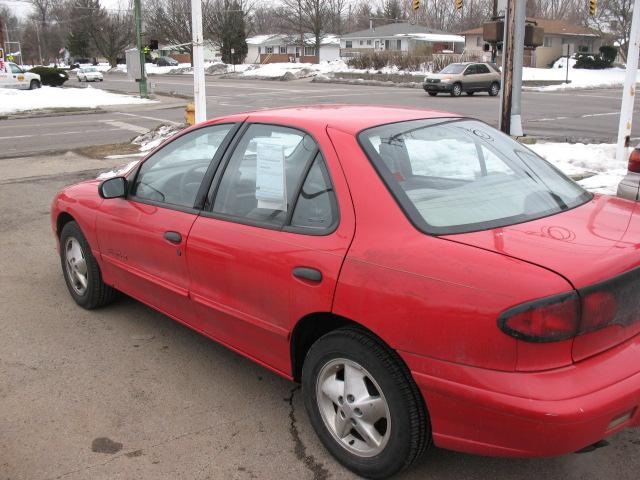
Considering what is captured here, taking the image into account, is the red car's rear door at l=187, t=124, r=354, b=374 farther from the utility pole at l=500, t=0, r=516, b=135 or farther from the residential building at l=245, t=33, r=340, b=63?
the residential building at l=245, t=33, r=340, b=63

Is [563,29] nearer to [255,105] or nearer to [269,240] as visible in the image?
[255,105]

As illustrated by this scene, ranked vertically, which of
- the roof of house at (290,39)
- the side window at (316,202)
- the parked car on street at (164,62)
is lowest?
the side window at (316,202)

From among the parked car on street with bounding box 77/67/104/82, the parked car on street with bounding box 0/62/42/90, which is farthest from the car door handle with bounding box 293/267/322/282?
the parked car on street with bounding box 77/67/104/82

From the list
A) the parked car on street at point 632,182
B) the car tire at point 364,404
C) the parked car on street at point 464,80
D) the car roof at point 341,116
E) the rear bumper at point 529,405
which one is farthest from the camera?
the parked car on street at point 464,80

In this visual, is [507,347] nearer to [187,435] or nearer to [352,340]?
[352,340]

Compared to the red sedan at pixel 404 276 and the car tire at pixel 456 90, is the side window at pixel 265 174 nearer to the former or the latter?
the red sedan at pixel 404 276

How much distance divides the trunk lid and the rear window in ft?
0.37

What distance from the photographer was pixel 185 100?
98.9 ft

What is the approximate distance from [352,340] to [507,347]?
675 mm

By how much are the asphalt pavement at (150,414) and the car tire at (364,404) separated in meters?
0.16

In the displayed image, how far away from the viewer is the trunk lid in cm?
228

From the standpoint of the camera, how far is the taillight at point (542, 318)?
218cm

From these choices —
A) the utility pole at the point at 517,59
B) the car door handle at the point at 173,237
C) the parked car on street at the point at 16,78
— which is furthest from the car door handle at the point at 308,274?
the parked car on street at the point at 16,78

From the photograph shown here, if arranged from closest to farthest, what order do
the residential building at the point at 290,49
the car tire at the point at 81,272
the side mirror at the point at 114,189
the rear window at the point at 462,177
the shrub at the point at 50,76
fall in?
the rear window at the point at 462,177 < the side mirror at the point at 114,189 < the car tire at the point at 81,272 < the shrub at the point at 50,76 < the residential building at the point at 290,49
